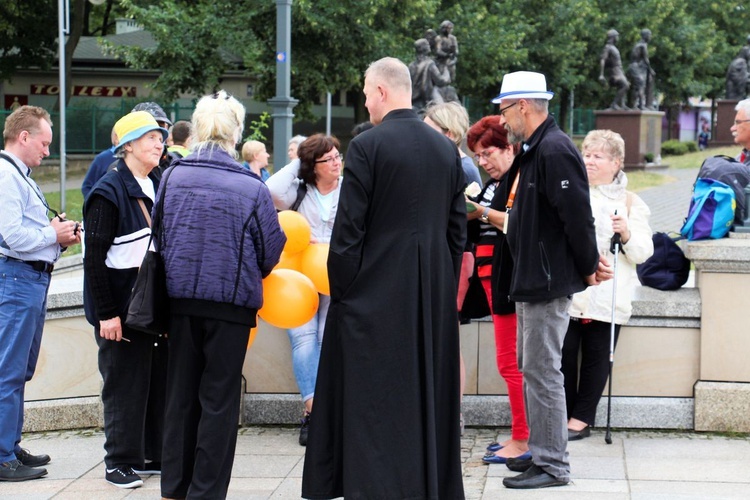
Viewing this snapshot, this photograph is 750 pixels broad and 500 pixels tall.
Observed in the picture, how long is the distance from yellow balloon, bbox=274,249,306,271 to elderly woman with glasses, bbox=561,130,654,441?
151cm

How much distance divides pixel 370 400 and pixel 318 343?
1.77 m

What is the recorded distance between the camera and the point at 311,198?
605cm

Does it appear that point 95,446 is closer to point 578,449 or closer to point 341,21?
point 578,449

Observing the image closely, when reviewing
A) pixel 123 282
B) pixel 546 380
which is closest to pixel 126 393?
pixel 123 282

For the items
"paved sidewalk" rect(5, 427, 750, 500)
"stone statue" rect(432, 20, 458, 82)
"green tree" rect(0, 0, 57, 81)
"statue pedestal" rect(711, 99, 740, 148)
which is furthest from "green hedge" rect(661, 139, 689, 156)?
"paved sidewalk" rect(5, 427, 750, 500)

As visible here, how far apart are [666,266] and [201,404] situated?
332cm

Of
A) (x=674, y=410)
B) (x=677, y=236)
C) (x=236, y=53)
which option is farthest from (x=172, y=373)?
(x=236, y=53)

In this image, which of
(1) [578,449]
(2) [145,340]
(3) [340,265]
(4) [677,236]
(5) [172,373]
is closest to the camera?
(3) [340,265]

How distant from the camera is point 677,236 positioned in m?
6.80

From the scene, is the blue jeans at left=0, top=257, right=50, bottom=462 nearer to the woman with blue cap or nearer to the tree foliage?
the woman with blue cap

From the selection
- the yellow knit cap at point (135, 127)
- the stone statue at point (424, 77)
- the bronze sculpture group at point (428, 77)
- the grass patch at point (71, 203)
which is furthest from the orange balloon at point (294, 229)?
the stone statue at point (424, 77)

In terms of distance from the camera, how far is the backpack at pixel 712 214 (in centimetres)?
624

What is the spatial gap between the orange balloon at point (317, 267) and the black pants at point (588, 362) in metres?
1.49

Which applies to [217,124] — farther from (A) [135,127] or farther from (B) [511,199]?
(B) [511,199]
